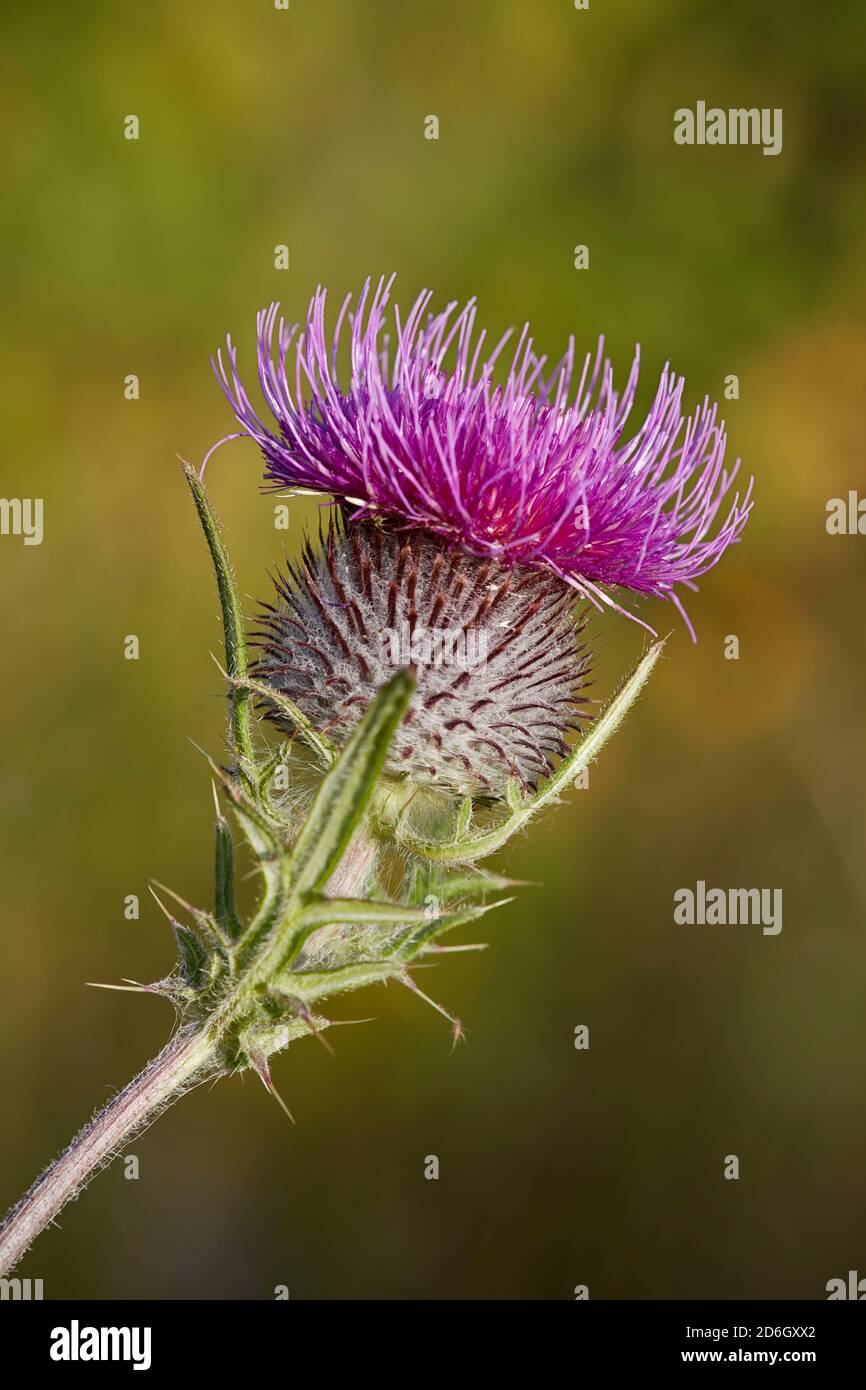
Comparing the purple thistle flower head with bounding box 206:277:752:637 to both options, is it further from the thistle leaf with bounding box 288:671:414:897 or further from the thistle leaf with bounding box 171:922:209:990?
the thistle leaf with bounding box 171:922:209:990

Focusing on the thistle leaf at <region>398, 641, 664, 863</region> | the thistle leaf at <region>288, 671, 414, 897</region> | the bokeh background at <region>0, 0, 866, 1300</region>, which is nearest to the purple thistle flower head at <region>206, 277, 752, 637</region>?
the thistle leaf at <region>398, 641, 664, 863</region>

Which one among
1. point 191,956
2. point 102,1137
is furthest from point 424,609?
point 102,1137

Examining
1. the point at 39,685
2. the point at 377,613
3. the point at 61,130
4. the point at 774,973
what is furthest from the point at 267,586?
the point at 377,613

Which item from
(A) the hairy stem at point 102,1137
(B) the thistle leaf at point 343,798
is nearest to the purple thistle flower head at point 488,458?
(B) the thistle leaf at point 343,798

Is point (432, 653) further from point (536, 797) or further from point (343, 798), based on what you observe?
point (343, 798)

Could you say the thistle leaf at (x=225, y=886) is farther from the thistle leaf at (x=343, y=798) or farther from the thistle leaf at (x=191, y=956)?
the thistle leaf at (x=343, y=798)
